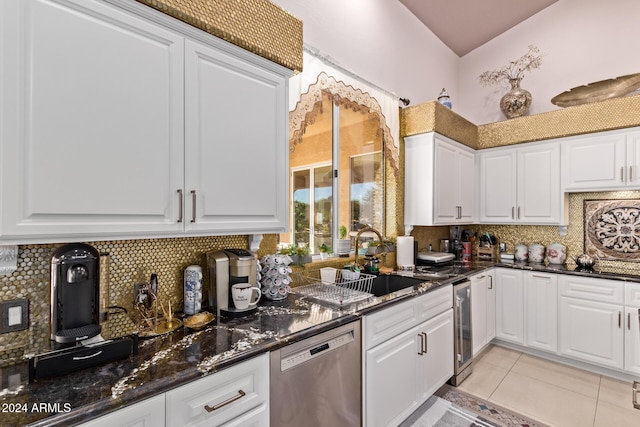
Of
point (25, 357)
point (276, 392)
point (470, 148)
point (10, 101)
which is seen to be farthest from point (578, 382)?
point (10, 101)

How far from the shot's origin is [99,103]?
1089mm

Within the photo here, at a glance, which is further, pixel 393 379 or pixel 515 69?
pixel 515 69

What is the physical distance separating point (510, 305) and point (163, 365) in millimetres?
3413

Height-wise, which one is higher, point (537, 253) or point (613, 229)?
point (613, 229)

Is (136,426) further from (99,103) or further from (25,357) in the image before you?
(99,103)

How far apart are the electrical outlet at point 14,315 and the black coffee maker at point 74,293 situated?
172 millimetres

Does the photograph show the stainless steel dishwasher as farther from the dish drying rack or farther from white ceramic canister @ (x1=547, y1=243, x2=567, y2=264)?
white ceramic canister @ (x1=547, y1=243, x2=567, y2=264)

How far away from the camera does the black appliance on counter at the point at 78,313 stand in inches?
39.9

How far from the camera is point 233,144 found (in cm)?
148

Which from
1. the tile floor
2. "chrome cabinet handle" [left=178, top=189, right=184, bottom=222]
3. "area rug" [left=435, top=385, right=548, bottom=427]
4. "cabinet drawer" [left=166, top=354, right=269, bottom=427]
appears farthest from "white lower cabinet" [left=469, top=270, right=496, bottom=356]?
"chrome cabinet handle" [left=178, top=189, right=184, bottom=222]

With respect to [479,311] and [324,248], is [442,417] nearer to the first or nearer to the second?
[479,311]

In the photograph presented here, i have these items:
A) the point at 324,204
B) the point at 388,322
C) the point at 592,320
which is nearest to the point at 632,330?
the point at 592,320

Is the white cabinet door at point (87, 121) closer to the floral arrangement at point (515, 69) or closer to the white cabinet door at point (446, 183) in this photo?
the white cabinet door at point (446, 183)

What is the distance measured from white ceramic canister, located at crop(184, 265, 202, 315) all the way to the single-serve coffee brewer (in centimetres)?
6
